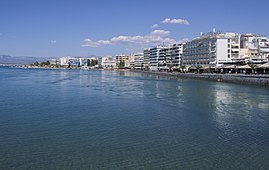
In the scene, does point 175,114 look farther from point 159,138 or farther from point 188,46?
point 188,46

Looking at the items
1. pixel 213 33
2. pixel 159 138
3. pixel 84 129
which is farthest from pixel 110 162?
pixel 213 33

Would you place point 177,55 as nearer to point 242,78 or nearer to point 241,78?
point 241,78

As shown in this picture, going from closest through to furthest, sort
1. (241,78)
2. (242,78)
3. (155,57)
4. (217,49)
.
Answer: (242,78) → (241,78) → (217,49) → (155,57)

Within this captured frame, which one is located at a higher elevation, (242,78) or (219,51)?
(219,51)

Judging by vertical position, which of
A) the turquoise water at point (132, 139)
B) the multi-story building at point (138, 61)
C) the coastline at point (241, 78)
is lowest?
the turquoise water at point (132, 139)

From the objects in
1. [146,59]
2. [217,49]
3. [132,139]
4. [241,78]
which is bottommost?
[132,139]

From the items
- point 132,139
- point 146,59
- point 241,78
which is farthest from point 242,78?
point 146,59

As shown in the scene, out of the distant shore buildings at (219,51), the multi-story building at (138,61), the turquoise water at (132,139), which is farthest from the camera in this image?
the multi-story building at (138,61)

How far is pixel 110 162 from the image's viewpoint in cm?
768

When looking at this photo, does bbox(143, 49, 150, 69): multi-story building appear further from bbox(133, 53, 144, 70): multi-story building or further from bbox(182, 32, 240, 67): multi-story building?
bbox(182, 32, 240, 67): multi-story building

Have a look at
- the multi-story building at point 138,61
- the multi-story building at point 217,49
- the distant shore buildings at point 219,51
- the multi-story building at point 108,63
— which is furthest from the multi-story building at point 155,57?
the multi-story building at point 108,63

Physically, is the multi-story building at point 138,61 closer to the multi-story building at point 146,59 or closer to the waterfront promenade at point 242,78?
the multi-story building at point 146,59

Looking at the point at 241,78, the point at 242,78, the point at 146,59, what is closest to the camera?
the point at 242,78

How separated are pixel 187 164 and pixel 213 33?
72.8m
